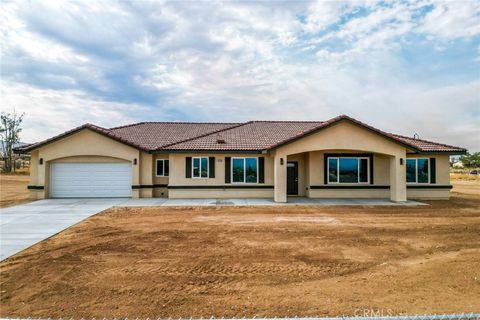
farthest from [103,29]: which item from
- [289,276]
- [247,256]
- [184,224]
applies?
[289,276]

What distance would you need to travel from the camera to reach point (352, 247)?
7.27 meters

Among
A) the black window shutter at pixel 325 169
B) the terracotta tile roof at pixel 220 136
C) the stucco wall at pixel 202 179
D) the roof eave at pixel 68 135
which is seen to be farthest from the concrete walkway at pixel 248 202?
the roof eave at pixel 68 135

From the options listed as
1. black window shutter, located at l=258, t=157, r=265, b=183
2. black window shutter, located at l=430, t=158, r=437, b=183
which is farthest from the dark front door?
black window shutter, located at l=430, t=158, r=437, b=183

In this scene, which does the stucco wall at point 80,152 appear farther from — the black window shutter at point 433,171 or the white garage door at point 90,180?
the black window shutter at point 433,171

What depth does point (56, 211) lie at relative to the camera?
12250mm

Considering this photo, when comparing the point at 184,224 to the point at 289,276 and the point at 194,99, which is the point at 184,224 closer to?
the point at 289,276

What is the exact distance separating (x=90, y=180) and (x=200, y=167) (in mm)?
7202

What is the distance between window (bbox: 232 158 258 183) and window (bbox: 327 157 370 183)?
4.84 meters

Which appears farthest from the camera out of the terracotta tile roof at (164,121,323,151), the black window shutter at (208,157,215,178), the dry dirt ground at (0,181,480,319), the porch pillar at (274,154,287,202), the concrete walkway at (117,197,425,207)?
the black window shutter at (208,157,215,178)

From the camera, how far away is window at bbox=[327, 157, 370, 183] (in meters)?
16.6

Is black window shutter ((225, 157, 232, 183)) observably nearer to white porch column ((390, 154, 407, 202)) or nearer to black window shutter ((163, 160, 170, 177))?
black window shutter ((163, 160, 170, 177))

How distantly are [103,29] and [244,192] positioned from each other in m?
11.8

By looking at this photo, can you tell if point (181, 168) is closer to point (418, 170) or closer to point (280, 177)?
point (280, 177)

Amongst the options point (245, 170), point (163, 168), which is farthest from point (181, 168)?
point (245, 170)
